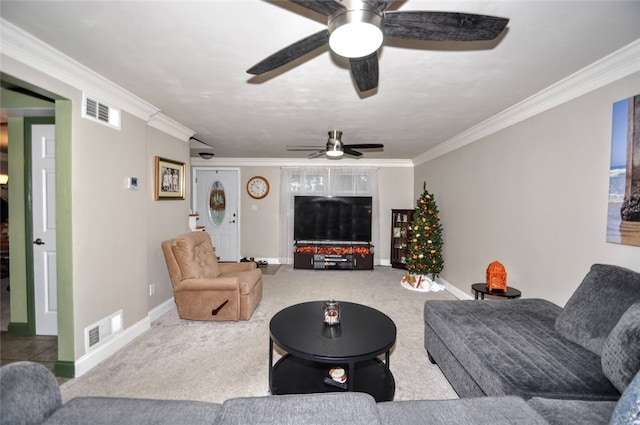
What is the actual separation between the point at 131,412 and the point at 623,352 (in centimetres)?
213

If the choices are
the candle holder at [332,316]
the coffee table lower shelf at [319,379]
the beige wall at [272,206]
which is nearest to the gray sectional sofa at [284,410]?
the coffee table lower shelf at [319,379]

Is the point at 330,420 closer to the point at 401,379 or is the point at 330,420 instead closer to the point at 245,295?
the point at 401,379

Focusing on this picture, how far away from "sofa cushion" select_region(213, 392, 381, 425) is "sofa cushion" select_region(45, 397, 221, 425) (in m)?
0.13

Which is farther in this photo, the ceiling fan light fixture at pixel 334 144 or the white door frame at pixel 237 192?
the white door frame at pixel 237 192

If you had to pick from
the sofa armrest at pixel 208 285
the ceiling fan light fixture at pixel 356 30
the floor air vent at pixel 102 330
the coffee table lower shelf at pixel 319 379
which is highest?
the ceiling fan light fixture at pixel 356 30

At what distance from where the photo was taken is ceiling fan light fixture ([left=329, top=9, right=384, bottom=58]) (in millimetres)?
1164

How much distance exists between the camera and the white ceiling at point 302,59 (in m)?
1.52

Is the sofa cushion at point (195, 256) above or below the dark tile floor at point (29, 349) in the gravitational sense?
above

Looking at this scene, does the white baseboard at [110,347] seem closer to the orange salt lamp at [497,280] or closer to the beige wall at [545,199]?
the orange salt lamp at [497,280]

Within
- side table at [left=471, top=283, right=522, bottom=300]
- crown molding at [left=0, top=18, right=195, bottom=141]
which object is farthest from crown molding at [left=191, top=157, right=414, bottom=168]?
side table at [left=471, top=283, right=522, bottom=300]

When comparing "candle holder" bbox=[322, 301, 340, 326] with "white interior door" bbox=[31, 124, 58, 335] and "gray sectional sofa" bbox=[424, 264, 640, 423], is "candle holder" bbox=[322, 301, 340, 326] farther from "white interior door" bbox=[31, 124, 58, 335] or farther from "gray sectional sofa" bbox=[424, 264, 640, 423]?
"white interior door" bbox=[31, 124, 58, 335]

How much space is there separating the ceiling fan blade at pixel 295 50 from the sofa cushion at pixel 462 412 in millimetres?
1643

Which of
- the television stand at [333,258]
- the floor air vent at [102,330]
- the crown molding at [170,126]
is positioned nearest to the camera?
the floor air vent at [102,330]

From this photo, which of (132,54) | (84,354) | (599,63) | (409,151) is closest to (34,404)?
(84,354)
